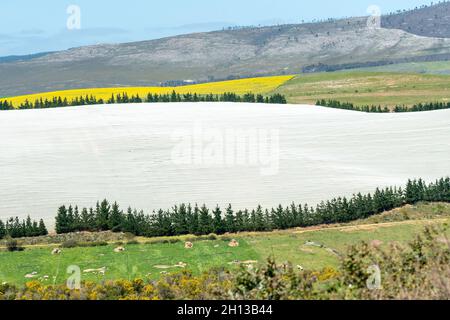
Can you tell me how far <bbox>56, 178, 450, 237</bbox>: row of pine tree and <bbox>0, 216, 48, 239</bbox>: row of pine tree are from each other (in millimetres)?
1275

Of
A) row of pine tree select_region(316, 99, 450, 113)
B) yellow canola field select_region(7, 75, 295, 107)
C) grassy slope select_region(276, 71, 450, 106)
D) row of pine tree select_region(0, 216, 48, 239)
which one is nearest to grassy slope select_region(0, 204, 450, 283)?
row of pine tree select_region(0, 216, 48, 239)

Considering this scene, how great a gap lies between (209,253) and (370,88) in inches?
4904

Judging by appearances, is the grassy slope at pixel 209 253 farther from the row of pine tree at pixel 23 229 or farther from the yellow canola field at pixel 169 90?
the yellow canola field at pixel 169 90

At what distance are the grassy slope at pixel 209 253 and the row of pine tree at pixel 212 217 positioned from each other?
1.74 metres

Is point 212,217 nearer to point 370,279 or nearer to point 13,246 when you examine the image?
point 13,246

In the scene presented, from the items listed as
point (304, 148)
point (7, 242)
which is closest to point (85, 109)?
point (304, 148)

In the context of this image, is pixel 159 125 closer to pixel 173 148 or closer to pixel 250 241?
pixel 173 148

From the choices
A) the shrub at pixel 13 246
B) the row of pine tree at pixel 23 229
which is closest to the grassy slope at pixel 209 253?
the shrub at pixel 13 246

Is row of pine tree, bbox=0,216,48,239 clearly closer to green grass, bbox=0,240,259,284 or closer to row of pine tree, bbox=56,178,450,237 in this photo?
row of pine tree, bbox=56,178,450,237

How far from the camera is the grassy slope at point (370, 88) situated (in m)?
143

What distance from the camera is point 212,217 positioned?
58188mm

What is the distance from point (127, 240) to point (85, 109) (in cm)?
7136

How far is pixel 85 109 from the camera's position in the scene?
122000 mm

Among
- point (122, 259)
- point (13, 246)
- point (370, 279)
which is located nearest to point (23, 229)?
point (13, 246)
